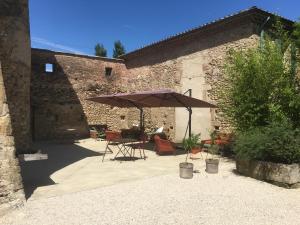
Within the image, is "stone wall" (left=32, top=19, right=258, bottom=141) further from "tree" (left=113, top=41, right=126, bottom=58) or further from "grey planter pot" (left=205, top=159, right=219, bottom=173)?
"tree" (left=113, top=41, right=126, bottom=58)

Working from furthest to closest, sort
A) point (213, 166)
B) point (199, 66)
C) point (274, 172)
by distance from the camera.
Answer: point (199, 66), point (213, 166), point (274, 172)

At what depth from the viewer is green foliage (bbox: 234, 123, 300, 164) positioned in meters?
6.15

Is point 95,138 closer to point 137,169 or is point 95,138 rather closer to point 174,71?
point 174,71

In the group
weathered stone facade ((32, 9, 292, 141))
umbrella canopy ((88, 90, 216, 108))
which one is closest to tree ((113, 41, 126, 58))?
weathered stone facade ((32, 9, 292, 141))

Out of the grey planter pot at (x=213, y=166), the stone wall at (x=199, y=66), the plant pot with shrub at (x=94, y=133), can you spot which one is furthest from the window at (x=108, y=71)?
the grey planter pot at (x=213, y=166)

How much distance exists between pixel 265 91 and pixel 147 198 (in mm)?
4649

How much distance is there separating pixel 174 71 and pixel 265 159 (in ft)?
25.3

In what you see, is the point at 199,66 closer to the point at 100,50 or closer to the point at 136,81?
the point at 136,81

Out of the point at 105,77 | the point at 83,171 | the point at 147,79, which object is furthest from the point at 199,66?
the point at 83,171

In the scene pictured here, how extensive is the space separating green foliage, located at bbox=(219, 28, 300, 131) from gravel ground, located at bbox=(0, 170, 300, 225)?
2.27 meters

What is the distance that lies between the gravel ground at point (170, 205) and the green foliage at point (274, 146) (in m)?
0.65

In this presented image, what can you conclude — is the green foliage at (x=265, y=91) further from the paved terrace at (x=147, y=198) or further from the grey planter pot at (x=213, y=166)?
the paved terrace at (x=147, y=198)

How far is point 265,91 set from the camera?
26.0ft

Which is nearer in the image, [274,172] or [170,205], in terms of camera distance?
[170,205]
